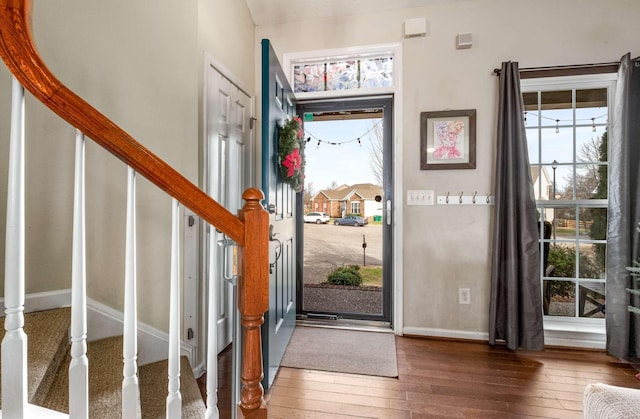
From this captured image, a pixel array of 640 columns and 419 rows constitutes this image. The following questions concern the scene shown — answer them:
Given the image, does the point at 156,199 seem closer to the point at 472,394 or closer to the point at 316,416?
the point at 316,416

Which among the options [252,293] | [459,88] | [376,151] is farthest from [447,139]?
[252,293]

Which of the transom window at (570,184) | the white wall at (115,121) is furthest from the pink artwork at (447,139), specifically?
the white wall at (115,121)

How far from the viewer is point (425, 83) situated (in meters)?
2.59

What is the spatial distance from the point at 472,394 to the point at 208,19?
9.54 feet

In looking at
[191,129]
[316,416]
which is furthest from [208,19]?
[316,416]

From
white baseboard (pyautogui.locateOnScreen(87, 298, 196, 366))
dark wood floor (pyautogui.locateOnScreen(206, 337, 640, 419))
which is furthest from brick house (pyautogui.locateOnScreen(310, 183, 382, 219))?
white baseboard (pyautogui.locateOnScreen(87, 298, 196, 366))

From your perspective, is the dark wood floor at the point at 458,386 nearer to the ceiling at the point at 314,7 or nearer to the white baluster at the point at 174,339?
the white baluster at the point at 174,339

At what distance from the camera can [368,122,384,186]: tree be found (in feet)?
9.47

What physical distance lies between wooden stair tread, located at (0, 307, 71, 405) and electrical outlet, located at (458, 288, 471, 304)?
260 cm

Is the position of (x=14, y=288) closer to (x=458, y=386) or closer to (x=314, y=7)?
(x=458, y=386)

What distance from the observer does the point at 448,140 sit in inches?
101

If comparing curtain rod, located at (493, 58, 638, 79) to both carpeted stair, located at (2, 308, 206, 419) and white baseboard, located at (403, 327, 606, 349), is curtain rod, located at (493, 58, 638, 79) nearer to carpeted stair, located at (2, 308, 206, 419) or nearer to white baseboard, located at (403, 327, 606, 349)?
white baseboard, located at (403, 327, 606, 349)

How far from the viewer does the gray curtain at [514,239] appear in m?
2.30

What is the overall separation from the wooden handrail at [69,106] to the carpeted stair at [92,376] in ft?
2.72
